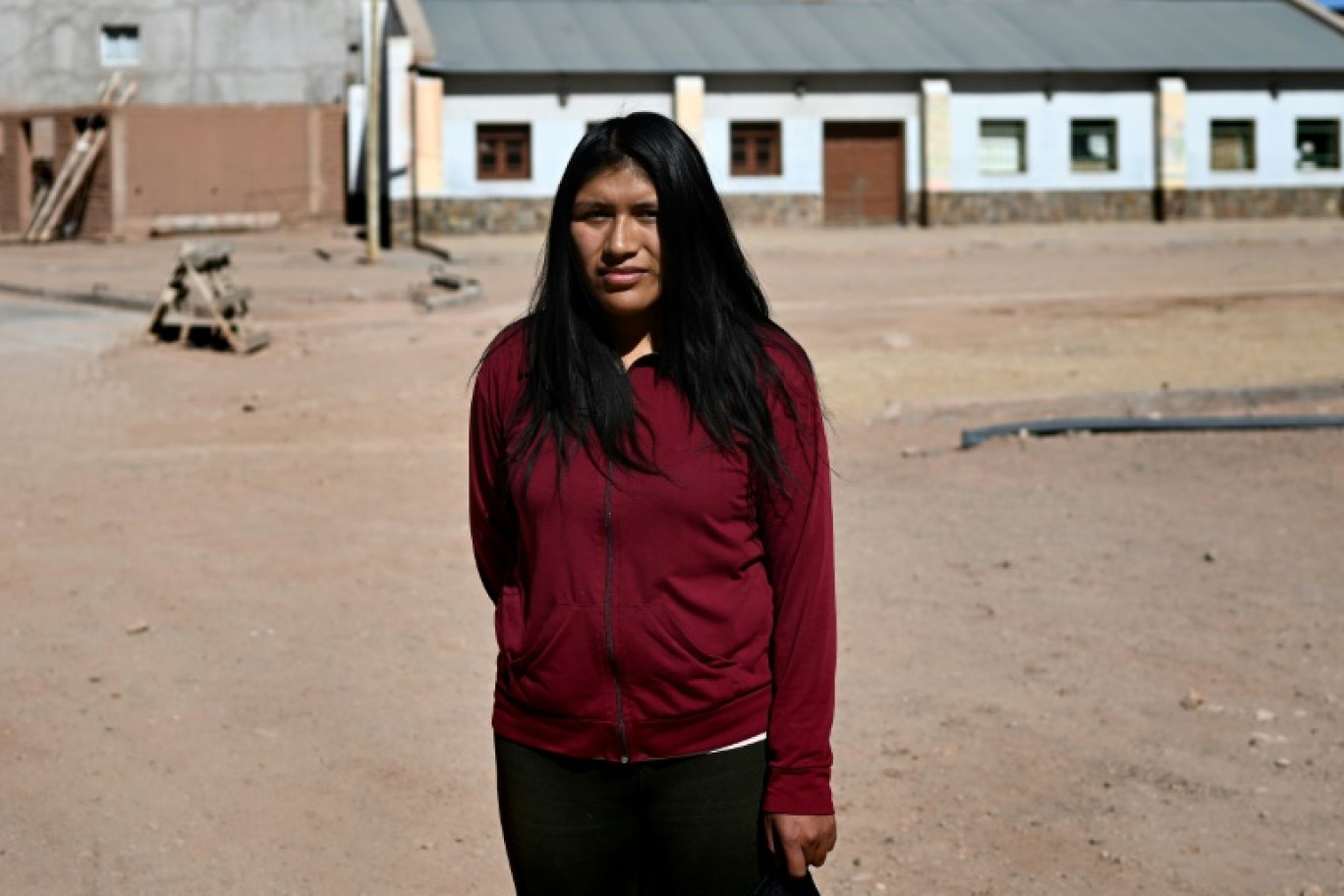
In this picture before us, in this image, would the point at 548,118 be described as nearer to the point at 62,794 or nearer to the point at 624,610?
the point at 62,794

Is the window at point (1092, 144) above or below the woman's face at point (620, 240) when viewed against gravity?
above

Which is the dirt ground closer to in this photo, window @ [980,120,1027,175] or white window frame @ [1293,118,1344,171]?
window @ [980,120,1027,175]

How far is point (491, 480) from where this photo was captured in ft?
8.98

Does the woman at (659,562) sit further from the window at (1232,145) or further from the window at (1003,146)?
the window at (1232,145)

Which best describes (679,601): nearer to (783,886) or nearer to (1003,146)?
(783,886)

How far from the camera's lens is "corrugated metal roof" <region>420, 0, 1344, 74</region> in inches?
1395

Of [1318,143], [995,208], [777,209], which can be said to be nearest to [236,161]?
[777,209]

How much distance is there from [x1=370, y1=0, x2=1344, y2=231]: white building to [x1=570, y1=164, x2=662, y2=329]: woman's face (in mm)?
31900

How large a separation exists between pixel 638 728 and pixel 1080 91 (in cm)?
3628

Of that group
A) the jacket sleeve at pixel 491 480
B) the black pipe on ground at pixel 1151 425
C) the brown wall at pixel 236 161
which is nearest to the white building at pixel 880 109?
the brown wall at pixel 236 161

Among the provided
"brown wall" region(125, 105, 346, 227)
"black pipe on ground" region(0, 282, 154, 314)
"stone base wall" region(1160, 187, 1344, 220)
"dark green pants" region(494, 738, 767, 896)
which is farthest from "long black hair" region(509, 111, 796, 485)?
"stone base wall" region(1160, 187, 1344, 220)

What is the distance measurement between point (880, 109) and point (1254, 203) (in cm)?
803

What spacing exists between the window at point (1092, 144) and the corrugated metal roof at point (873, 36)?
4.07 feet

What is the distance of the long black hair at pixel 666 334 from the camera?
8.39 ft
